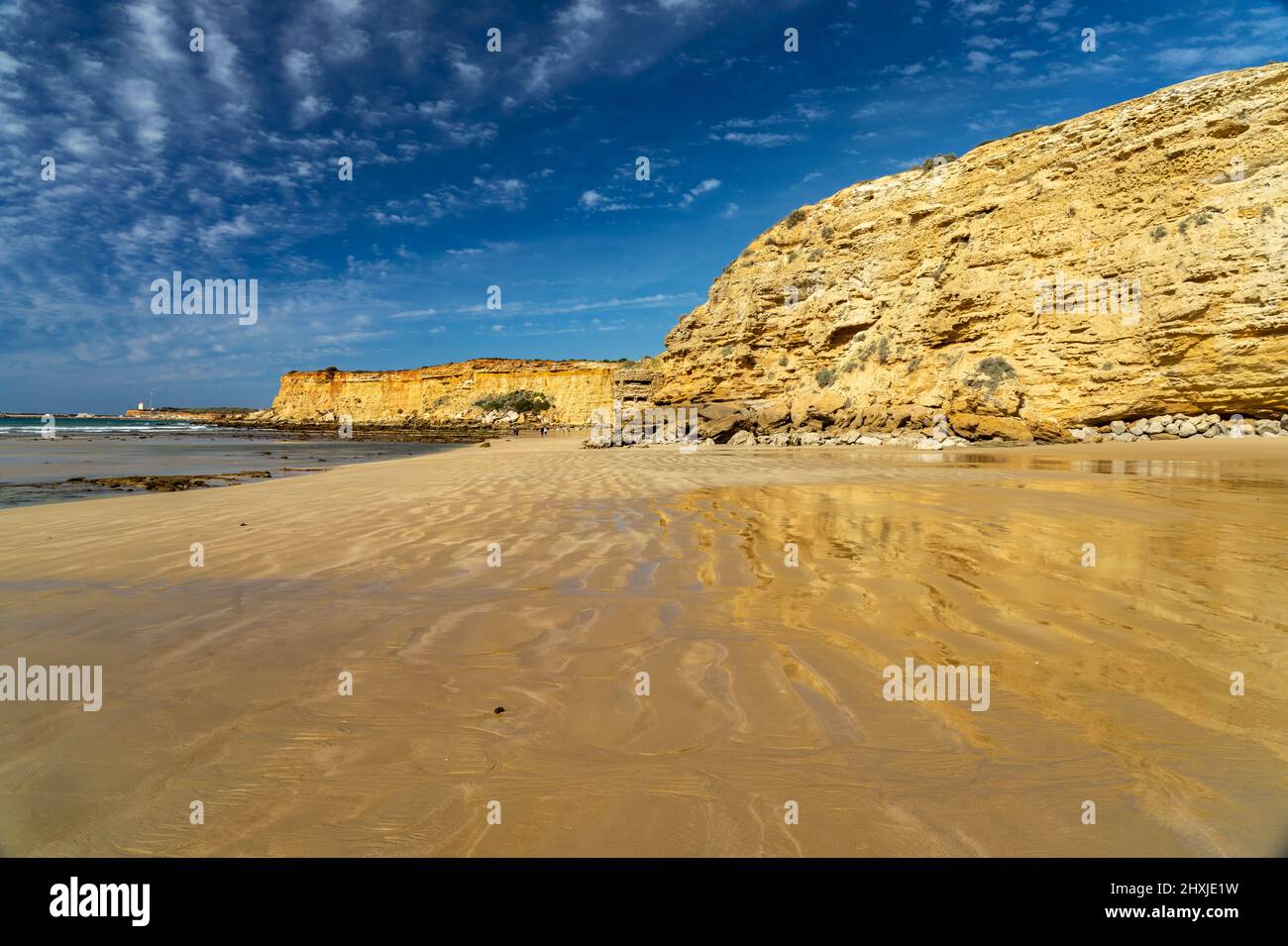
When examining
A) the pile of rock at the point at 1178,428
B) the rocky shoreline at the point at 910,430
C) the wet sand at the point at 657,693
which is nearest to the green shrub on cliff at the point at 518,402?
the rocky shoreline at the point at 910,430

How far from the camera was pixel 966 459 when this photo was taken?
1380 centimetres

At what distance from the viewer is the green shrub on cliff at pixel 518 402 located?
69562 mm

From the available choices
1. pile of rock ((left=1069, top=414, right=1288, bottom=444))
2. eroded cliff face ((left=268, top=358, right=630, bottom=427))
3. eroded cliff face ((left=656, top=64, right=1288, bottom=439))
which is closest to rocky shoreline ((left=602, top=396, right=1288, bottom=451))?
pile of rock ((left=1069, top=414, right=1288, bottom=444))

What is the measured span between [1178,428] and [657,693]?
72.5 ft

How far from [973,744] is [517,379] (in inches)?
3090

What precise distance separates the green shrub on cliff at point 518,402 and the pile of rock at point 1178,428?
5767cm

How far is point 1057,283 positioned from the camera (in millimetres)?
20562

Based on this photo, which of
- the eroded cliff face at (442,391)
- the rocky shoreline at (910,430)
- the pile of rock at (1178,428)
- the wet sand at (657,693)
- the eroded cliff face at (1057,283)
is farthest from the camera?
the eroded cliff face at (442,391)

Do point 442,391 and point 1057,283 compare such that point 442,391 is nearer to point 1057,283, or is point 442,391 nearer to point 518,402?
point 518,402

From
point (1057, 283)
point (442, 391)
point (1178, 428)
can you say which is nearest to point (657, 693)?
point (1178, 428)

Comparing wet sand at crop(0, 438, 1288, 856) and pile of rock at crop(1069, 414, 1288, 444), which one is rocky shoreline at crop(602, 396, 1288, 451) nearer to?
pile of rock at crop(1069, 414, 1288, 444)

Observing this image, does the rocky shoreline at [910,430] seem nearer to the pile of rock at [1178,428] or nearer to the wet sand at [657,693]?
the pile of rock at [1178,428]

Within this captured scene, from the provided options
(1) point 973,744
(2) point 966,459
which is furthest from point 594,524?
(2) point 966,459
